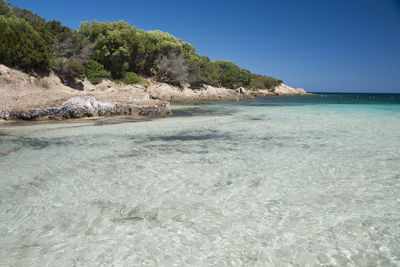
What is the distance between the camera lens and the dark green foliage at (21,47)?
58.9ft

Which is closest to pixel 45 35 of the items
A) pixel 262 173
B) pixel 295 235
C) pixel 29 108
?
pixel 29 108

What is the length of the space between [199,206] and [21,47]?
21540mm

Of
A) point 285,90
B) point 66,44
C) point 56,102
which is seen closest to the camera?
point 56,102

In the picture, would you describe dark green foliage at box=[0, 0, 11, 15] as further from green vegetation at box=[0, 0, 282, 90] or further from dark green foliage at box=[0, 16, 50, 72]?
dark green foliage at box=[0, 16, 50, 72]

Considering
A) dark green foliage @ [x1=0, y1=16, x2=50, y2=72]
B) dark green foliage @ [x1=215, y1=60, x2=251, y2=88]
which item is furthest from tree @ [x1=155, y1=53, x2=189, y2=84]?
dark green foliage @ [x1=215, y1=60, x2=251, y2=88]

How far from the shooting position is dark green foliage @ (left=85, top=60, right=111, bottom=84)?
25.9 meters

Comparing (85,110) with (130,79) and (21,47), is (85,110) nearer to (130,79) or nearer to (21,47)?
(21,47)

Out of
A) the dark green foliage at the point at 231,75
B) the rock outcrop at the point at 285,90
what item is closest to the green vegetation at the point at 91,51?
the dark green foliage at the point at 231,75

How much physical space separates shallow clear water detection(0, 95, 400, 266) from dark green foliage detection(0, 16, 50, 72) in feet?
52.2

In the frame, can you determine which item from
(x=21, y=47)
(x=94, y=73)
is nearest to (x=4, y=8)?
(x=21, y=47)

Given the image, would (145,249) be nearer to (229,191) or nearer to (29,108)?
(229,191)

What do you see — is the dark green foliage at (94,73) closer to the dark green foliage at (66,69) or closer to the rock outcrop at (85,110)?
the dark green foliage at (66,69)

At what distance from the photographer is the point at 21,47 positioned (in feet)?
60.4

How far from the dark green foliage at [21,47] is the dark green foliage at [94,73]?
548cm
